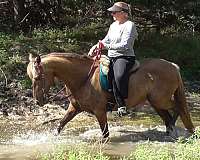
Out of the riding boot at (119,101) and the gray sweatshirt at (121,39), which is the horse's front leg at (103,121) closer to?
the riding boot at (119,101)

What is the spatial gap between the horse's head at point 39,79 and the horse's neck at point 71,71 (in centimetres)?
26

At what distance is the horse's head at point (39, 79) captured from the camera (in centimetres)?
888

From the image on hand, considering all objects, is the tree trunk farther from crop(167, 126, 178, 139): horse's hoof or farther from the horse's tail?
crop(167, 126, 178, 139): horse's hoof

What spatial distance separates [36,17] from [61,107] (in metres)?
8.08

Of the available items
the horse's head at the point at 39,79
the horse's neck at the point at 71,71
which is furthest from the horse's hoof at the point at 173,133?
the horse's head at the point at 39,79

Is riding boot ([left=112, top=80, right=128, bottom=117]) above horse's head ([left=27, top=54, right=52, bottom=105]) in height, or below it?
below

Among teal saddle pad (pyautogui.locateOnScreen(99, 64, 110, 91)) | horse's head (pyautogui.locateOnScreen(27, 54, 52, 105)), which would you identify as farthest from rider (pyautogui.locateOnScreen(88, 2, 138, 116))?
horse's head (pyautogui.locateOnScreen(27, 54, 52, 105))

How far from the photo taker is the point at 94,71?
9.48 meters

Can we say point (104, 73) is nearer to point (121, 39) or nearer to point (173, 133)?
point (121, 39)

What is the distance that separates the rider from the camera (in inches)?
359

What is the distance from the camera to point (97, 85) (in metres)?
9.43

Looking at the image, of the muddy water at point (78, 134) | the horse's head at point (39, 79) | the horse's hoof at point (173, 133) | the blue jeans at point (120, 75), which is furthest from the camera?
the horse's hoof at point (173, 133)

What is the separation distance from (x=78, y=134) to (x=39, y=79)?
1.58 meters

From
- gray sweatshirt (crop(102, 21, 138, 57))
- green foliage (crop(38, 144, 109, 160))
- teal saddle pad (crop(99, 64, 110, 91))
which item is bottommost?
green foliage (crop(38, 144, 109, 160))
